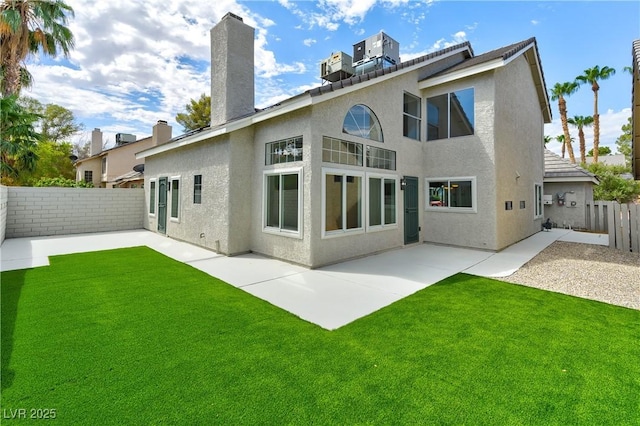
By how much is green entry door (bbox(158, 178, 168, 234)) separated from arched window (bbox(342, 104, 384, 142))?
8.57m

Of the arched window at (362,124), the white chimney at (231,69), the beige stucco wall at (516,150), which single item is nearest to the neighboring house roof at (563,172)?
the beige stucco wall at (516,150)

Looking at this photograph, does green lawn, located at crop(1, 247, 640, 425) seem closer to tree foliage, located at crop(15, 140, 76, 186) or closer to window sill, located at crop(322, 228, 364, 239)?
window sill, located at crop(322, 228, 364, 239)

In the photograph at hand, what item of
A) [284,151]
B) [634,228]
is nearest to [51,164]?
[284,151]

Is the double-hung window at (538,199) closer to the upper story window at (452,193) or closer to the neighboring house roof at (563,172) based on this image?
the neighboring house roof at (563,172)

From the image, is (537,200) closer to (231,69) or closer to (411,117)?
(411,117)

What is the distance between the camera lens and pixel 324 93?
671cm

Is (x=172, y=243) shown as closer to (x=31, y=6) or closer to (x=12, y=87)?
(x=12, y=87)

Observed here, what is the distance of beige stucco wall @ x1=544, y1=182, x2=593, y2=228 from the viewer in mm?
15195

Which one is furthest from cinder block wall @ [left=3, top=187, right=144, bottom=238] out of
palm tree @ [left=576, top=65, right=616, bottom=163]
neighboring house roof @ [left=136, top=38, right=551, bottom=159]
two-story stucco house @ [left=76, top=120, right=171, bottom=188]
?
palm tree @ [left=576, top=65, right=616, bottom=163]

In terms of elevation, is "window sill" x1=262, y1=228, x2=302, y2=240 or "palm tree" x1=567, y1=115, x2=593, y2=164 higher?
"palm tree" x1=567, y1=115, x2=593, y2=164

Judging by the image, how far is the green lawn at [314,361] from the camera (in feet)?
7.75

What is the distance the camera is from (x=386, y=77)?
28.0 ft

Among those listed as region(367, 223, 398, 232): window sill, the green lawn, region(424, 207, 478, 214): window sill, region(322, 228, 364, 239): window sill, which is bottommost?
→ the green lawn

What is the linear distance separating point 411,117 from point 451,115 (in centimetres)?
142
